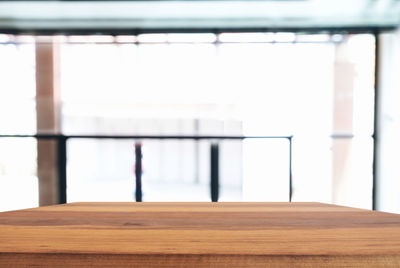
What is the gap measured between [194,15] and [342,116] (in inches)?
125

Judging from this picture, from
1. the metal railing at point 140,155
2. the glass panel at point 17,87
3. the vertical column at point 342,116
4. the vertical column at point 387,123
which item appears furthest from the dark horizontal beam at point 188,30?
the metal railing at point 140,155

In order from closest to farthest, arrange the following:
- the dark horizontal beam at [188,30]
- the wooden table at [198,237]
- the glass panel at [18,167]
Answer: the wooden table at [198,237] → the dark horizontal beam at [188,30] → the glass panel at [18,167]

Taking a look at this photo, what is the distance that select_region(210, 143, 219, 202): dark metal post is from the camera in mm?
3301

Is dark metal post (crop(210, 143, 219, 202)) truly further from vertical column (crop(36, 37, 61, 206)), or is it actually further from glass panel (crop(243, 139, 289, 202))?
vertical column (crop(36, 37, 61, 206))

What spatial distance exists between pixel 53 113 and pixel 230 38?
2.83m

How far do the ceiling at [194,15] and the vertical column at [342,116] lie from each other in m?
1.38

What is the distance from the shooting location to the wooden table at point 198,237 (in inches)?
15.9

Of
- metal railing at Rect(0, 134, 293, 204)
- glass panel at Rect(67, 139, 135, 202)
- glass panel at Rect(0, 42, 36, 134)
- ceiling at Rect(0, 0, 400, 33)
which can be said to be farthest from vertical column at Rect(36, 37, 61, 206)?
glass panel at Rect(67, 139, 135, 202)

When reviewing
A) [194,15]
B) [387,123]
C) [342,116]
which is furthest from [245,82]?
[387,123]

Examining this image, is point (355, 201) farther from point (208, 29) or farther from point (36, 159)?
point (36, 159)

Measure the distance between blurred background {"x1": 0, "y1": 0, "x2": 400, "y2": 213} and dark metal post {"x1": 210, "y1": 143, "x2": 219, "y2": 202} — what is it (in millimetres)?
11

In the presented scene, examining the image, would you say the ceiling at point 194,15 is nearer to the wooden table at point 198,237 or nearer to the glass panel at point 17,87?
the glass panel at point 17,87

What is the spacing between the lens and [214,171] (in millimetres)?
3311

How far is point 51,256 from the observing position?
0.41 m
